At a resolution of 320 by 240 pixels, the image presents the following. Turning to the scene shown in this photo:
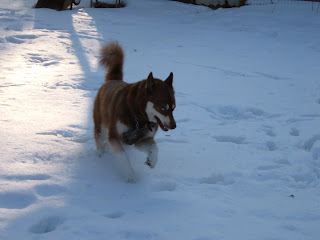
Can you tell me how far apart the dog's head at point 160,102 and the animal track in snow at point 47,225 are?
119 cm

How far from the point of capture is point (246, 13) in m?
11.0

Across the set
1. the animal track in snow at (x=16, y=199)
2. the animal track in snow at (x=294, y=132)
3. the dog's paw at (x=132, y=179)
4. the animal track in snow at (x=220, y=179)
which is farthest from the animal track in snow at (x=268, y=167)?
the animal track in snow at (x=16, y=199)

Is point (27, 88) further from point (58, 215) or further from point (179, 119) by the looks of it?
point (58, 215)

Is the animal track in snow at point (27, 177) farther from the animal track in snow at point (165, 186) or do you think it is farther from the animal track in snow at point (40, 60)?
the animal track in snow at point (40, 60)

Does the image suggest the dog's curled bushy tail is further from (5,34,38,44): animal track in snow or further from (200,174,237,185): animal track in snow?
(5,34,38,44): animal track in snow

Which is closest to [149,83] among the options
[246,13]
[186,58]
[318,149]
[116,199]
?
[116,199]

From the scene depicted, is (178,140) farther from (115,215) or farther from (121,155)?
(115,215)

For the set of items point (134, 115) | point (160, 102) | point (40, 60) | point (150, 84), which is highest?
point (150, 84)

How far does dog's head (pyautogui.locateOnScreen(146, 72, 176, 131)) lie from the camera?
3.31 metres

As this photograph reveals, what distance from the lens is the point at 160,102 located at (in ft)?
10.9

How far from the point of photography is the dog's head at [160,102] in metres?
3.31

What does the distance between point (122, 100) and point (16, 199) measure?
1.29m

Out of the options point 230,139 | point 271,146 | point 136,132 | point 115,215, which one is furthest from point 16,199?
point 271,146

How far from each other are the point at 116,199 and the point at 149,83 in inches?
40.2
